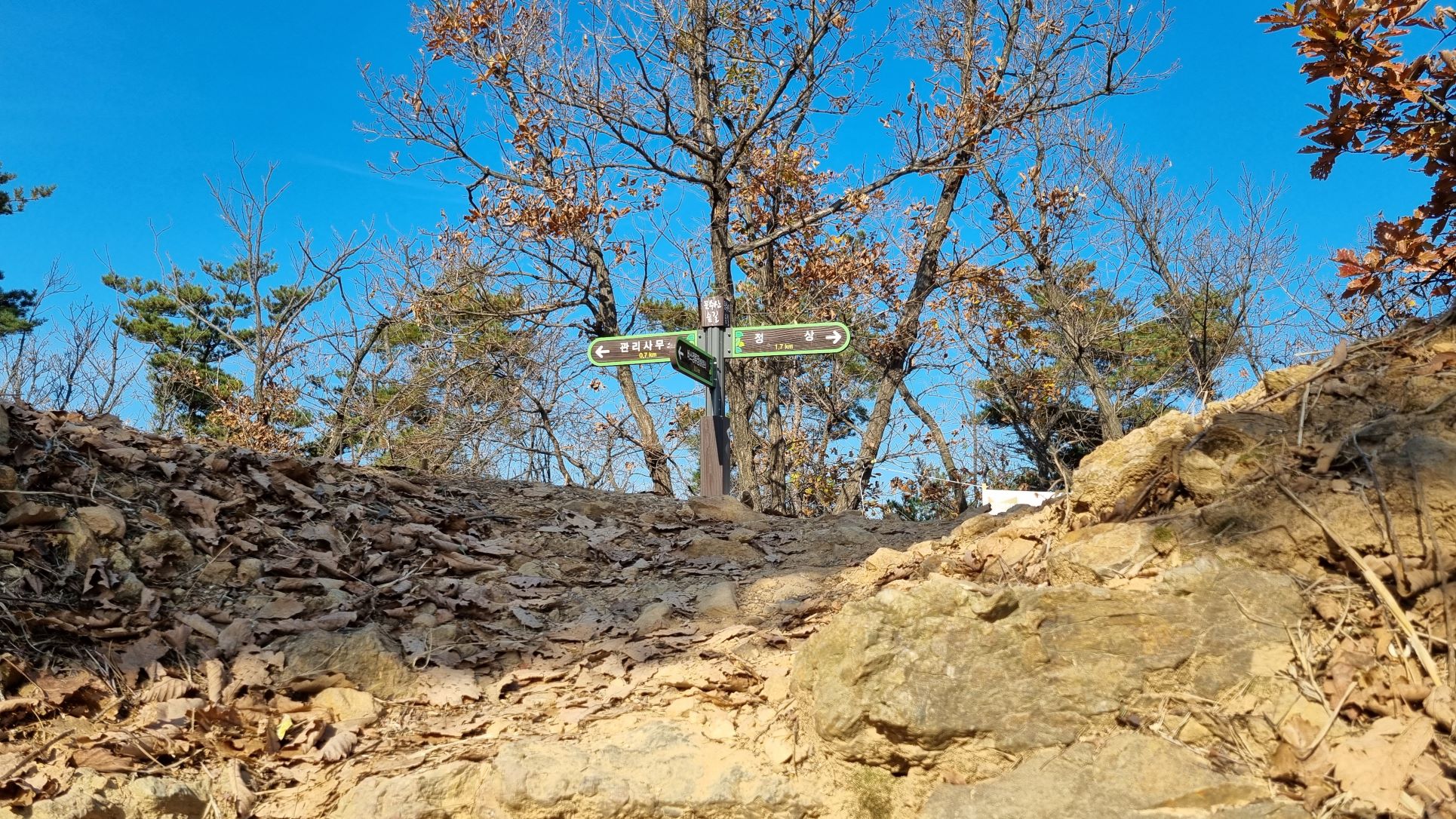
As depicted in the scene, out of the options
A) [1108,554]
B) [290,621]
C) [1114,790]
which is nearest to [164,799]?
[290,621]

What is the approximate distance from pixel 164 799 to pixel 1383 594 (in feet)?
11.3

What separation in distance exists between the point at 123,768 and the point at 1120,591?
301 centimetres

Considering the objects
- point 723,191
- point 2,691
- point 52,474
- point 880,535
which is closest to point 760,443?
point 723,191

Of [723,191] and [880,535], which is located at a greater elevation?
[723,191]

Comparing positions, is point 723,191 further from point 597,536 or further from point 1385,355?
point 1385,355

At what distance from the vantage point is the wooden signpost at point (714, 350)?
761 centimetres

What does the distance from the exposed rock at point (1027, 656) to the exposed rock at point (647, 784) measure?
0.25m

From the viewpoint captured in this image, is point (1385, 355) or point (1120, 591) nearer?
point (1120, 591)

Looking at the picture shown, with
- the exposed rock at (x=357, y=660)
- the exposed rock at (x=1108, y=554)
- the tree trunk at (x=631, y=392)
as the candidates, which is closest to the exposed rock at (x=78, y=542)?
the exposed rock at (x=357, y=660)

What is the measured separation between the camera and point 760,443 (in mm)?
13742

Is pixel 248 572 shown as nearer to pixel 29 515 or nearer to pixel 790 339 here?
pixel 29 515

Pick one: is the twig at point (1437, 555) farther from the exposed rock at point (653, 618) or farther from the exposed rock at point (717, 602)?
the exposed rock at point (653, 618)

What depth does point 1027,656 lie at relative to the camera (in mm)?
2531

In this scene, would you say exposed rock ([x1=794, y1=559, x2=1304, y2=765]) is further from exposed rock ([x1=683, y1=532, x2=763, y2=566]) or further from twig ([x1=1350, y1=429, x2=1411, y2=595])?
exposed rock ([x1=683, y1=532, x2=763, y2=566])
